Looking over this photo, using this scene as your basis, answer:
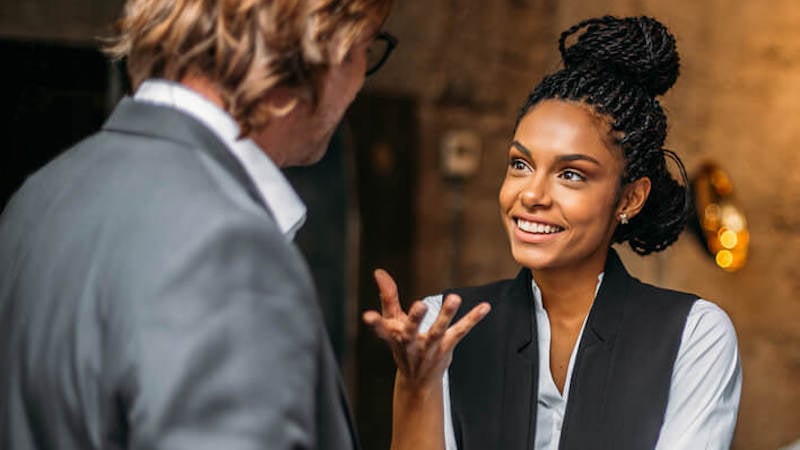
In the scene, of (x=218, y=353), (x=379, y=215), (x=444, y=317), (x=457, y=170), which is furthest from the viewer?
(x=457, y=170)

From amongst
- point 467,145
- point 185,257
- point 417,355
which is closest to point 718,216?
point 467,145

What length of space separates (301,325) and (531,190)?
3.69 feet

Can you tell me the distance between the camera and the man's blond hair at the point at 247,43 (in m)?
1.31

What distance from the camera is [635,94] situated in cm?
241

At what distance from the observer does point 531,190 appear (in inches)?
89.8

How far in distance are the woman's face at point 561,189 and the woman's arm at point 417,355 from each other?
0.30 meters

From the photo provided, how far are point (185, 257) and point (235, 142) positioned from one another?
0.20 meters

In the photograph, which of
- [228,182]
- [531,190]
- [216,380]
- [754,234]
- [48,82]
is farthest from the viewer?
[754,234]

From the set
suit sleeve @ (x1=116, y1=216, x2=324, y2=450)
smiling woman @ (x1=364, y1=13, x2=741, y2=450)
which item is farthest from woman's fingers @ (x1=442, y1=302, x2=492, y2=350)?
suit sleeve @ (x1=116, y1=216, x2=324, y2=450)

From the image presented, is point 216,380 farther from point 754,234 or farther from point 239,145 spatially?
point 754,234

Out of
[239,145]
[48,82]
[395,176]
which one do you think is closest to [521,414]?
[239,145]

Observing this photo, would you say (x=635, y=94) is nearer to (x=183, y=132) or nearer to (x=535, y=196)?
(x=535, y=196)

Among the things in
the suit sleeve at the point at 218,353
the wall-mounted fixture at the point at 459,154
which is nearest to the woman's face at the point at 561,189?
the suit sleeve at the point at 218,353

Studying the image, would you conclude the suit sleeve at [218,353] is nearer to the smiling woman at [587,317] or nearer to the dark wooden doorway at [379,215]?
the smiling woman at [587,317]
